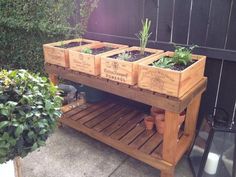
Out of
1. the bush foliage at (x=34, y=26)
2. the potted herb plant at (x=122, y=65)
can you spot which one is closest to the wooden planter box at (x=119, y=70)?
the potted herb plant at (x=122, y=65)

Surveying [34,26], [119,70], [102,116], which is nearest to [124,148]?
[102,116]

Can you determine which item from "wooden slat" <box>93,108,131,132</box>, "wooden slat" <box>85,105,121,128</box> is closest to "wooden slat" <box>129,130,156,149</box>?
"wooden slat" <box>93,108,131,132</box>

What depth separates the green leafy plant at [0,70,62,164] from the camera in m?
1.42

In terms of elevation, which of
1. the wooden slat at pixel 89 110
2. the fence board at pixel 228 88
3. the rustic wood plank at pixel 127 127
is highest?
the fence board at pixel 228 88

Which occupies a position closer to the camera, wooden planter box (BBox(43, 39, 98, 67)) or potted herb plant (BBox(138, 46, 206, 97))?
potted herb plant (BBox(138, 46, 206, 97))

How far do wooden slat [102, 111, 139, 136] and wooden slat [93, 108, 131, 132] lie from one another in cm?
4

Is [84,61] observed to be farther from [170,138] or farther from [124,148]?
[170,138]

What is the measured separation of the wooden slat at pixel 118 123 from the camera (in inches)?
99.7

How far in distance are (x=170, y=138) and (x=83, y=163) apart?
2.96 ft

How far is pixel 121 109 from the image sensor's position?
9.90ft

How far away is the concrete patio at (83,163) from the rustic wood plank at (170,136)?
0.32 meters

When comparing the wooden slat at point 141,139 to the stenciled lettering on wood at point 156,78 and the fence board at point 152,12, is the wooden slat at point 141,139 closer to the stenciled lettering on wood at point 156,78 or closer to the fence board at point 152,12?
the stenciled lettering on wood at point 156,78

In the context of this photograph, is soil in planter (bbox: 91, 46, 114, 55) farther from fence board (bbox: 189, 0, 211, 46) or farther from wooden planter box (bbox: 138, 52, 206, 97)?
fence board (bbox: 189, 0, 211, 46)

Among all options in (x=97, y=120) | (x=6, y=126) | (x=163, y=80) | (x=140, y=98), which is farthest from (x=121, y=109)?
(x=6, y=126)
